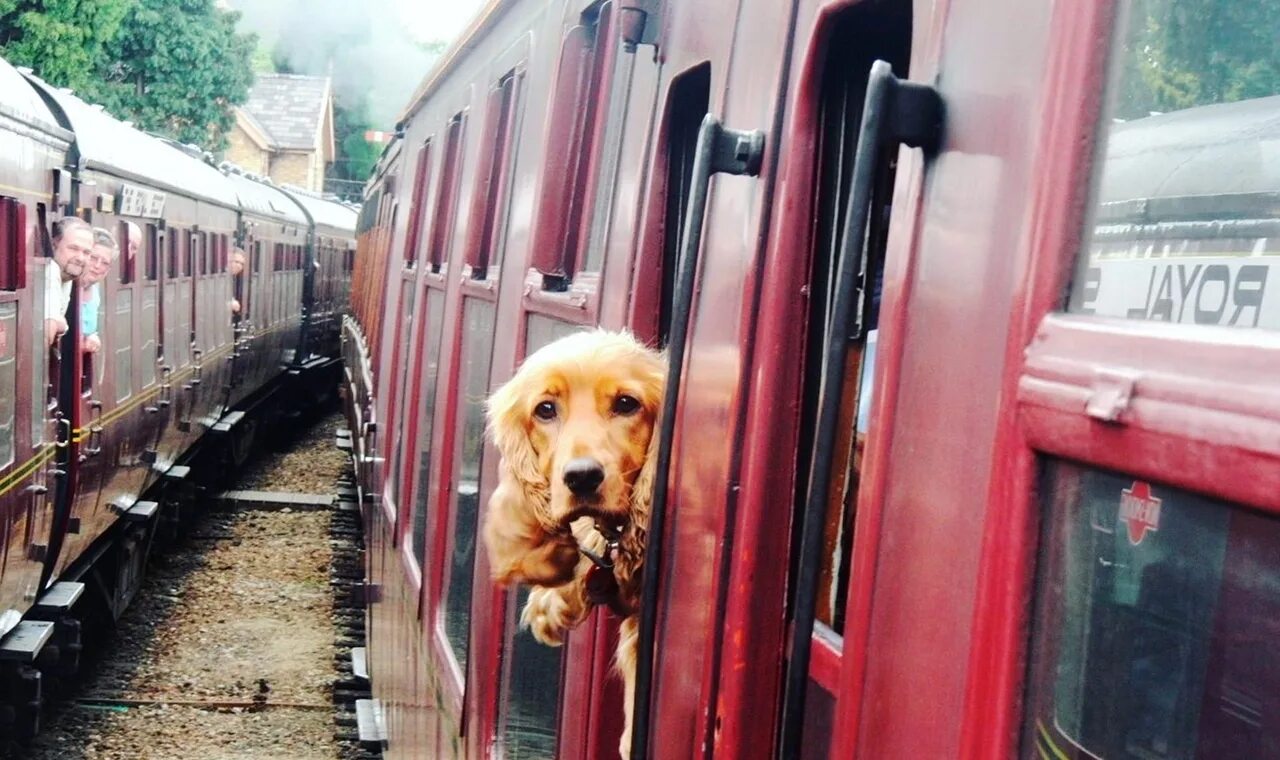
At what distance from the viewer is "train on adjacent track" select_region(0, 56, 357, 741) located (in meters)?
7.84

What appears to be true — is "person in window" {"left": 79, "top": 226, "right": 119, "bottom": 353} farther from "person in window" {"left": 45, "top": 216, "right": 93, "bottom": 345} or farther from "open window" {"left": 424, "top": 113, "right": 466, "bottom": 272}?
"open window" {"left": 424, "top": 113, "right": 466, "bottom": 272}

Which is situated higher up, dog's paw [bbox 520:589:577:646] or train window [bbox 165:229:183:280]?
train window [bbox 165:229:183:280]

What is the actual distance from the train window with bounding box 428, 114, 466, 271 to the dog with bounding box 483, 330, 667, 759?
12.3 feet

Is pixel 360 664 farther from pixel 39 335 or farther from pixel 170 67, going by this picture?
pixel 170 67

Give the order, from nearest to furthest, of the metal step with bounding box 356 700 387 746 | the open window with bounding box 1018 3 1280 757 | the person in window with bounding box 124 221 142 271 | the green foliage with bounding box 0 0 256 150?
the open window with bounding box 1018 3 1280 757 → the metal step with bounding box 356 700 387 746 → the person in window with bounding box 124 221 142 271 → the green foliage with bounding box 0 0 256 150

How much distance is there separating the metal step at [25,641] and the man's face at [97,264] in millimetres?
2098

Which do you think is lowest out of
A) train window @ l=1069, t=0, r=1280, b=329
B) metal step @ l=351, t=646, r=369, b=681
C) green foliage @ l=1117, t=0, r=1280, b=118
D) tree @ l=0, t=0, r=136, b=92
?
metal step @ l=351, t=646, r=369, b=681

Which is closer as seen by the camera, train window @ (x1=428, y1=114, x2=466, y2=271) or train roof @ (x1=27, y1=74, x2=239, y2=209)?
train window @ (x1=428, y1=114, x2=466, y2=271)

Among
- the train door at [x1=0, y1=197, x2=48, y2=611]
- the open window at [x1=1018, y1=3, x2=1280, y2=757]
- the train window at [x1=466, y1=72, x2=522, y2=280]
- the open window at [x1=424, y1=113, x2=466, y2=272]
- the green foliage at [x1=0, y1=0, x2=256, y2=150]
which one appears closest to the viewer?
the open window at [x1=1018, y1=3, x2=1280, y2=757]

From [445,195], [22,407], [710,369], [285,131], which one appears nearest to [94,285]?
[22,407]

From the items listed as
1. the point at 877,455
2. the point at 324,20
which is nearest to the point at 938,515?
the point at 877,455

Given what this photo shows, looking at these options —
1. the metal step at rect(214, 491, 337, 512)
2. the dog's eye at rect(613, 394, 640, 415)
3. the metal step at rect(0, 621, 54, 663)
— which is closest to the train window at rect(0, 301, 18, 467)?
the metal step at rect(0, 621, 54, 663)

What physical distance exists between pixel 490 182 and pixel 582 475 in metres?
2.79

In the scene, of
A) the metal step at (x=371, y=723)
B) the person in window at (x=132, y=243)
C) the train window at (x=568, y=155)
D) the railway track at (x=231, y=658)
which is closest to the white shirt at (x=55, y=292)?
the person in window at (x=132, y=243)
